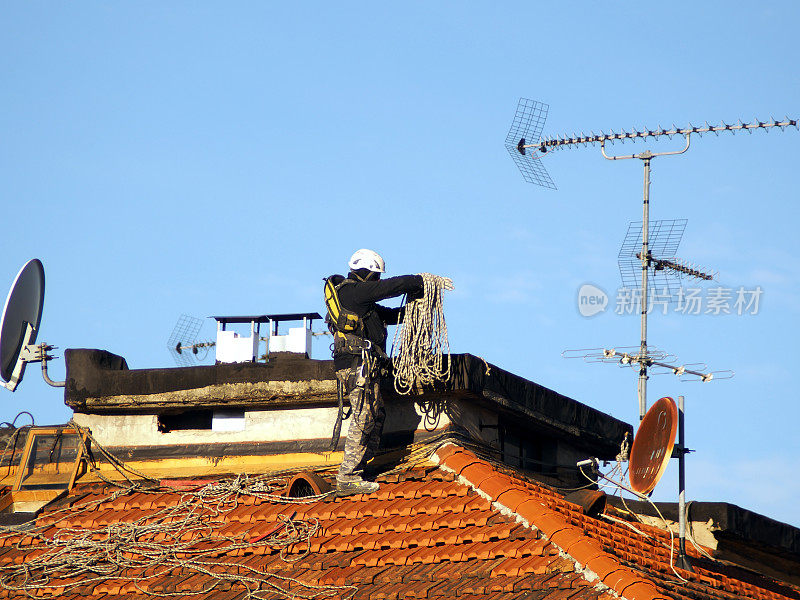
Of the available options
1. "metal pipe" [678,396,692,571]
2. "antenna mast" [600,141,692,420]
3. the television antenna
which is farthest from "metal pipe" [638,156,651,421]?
the television antenna

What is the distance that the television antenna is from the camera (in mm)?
13383

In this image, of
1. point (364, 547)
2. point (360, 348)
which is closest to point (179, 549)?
point (364, 547)

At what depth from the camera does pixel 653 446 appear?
10.8 m

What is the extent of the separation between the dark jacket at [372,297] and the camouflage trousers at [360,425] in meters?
0.26

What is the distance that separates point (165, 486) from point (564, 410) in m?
4.63

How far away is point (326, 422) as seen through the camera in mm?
12352

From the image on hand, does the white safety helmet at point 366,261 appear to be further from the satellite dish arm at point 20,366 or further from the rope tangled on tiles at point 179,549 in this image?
the satellite dish arm at point 20,366

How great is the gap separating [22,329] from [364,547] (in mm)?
5676

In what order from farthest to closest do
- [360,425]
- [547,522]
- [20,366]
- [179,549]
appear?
[20,366]
[360,425]
[179,549]
[547,522]

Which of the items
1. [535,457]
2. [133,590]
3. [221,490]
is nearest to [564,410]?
[535,457]

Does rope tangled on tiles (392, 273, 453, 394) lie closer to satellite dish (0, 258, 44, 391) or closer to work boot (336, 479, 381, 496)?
work boot (336, 479, 381, 496)

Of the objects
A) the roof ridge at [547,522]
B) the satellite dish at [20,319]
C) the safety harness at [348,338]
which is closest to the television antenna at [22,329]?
the satellite dish at [20,319]

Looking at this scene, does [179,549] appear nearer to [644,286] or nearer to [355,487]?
[355,487]

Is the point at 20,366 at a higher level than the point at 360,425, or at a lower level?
higher
